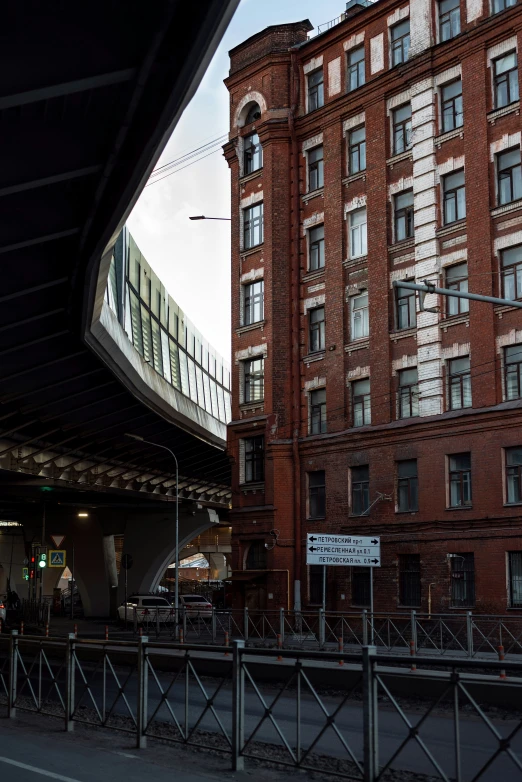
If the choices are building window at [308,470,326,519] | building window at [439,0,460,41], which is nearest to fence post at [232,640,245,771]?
building window at [308,470,326,519]

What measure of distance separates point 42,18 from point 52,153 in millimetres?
3786

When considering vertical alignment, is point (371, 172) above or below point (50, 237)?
above

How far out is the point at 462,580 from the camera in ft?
112

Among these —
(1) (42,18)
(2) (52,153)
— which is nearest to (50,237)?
(2) (52,153)

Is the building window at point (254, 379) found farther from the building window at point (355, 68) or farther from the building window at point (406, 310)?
the building window at point (355, 68)

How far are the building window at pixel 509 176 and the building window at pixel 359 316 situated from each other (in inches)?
264

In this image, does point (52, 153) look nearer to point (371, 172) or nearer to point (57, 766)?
point (57, 766)

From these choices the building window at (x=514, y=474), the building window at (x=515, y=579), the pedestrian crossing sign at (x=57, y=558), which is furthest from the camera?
the pedestrian crossing sign at (x=57, y=558)

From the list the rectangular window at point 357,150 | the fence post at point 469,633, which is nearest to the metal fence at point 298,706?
the fence post at point 469,633

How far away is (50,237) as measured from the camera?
59.7 ft

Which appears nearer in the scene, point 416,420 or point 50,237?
point 50,237

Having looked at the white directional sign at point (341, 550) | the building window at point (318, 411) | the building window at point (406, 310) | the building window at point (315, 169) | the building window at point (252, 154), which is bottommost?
the white directional sign at point (341, 550)

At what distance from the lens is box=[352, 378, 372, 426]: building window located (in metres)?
38.3

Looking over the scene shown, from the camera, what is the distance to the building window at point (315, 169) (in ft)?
137
